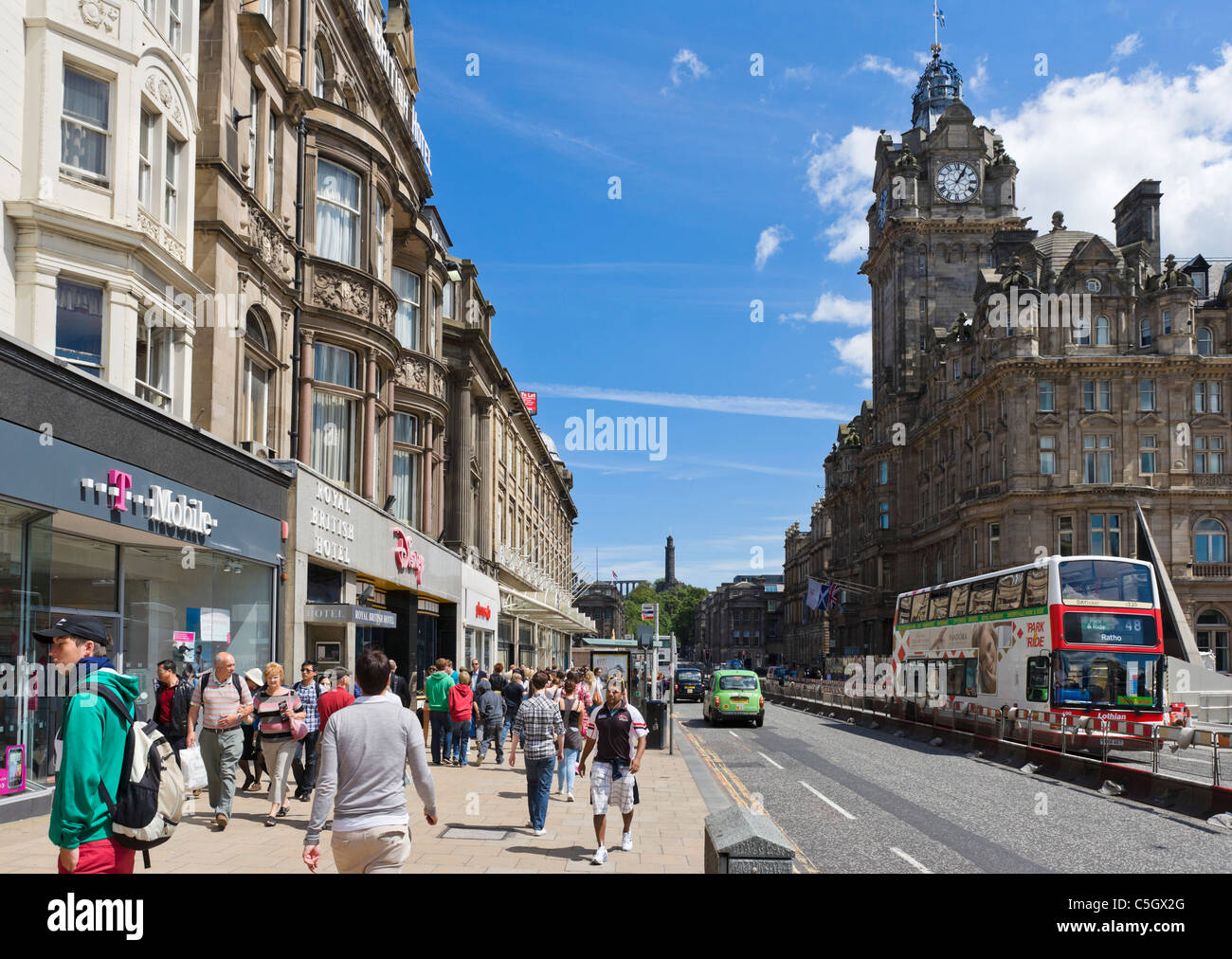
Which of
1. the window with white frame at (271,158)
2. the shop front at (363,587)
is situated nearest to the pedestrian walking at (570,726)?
the shop front at (363,587)

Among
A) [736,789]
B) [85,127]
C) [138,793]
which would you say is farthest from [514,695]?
[138,793]

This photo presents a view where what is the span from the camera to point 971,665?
28.7 metres

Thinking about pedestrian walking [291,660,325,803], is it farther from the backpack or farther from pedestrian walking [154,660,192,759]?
the backpack

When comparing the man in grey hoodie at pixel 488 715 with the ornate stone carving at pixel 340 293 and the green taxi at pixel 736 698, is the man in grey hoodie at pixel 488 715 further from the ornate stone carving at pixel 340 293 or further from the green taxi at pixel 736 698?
the green taxi at pixel 736 698

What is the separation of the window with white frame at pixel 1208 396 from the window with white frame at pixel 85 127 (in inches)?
2190

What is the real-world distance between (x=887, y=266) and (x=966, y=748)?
64.5m

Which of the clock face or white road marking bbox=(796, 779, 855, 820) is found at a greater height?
the clock face

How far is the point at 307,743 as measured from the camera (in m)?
14.7

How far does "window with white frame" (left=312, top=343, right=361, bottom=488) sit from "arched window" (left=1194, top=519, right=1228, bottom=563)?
4653 centimetres

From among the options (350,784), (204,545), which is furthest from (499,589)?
(350,784)

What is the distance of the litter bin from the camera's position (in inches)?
1012

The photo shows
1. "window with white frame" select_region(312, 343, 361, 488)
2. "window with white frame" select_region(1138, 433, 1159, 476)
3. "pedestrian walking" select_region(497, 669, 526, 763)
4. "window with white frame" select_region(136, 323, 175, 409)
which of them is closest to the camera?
"window with white frame" select_region(136, 323, 175, 409)

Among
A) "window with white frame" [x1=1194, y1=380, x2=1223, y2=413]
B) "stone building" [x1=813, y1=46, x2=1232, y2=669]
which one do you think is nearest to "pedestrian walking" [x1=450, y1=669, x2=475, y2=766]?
"stone building" [x1=813, y1=46, x2=1232, y2=669]
